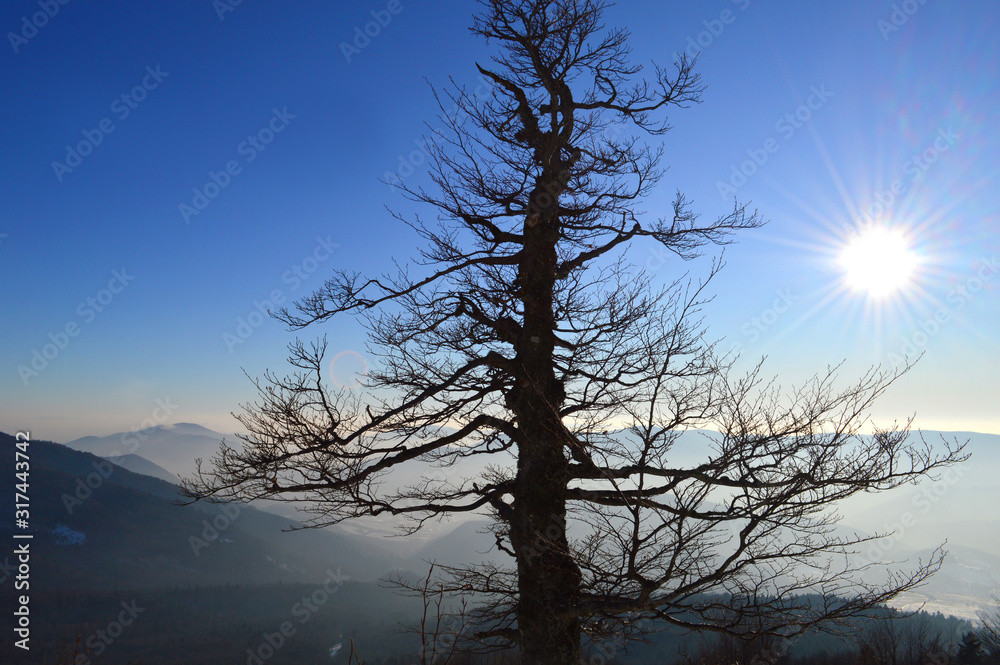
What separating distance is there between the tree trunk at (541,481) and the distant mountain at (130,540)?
104 m

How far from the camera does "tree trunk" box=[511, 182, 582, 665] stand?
18.0 ft

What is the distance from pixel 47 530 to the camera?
10144 cm

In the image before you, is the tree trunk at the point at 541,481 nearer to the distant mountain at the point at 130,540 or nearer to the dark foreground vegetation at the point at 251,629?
the dark foreground vegetation at the point at 251,629

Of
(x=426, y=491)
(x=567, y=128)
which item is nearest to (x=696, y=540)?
(x=426, y=491)

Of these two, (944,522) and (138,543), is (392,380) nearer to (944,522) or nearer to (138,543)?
(138,543)

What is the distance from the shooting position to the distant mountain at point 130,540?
96.6 metres

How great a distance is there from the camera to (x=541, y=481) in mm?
5988

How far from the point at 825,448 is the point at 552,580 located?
329 cm

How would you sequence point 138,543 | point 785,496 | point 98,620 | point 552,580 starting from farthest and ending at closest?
point 138,543, point 98,620, point 552,580, point 785,496

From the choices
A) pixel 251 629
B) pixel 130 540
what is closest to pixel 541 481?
pixel 251 629

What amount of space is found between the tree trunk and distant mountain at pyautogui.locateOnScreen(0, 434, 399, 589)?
104 m

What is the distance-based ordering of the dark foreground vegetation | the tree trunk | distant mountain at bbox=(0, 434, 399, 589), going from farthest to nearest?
1. distant mountain at bbox=(0, 434, 399, 589)
2. the dark foreground vegetation
3. the tree trunk

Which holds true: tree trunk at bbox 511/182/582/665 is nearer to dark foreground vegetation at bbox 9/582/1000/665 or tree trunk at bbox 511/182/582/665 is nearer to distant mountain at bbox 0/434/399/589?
dark foreground vegetation at bbox 9/582/1000/665

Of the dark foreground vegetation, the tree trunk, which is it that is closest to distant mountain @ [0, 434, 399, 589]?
the dark foreground vegetation
